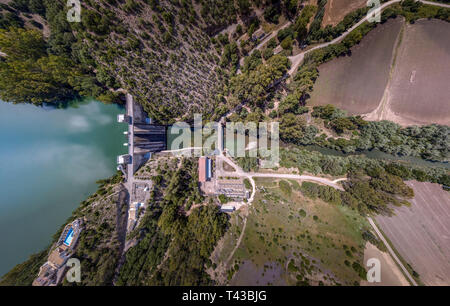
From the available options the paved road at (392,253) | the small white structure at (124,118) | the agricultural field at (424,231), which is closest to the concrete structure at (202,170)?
the small white structure at (124,118)

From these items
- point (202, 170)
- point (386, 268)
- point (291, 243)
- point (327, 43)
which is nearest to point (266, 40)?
point (327, 43)

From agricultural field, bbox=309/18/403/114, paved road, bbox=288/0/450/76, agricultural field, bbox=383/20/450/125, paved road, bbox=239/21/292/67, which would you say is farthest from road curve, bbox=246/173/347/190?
paved road, bbox=239/21/292/67

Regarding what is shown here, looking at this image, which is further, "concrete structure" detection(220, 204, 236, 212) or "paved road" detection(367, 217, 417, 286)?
"concrete structure" detection(220, 204, 236, 212)

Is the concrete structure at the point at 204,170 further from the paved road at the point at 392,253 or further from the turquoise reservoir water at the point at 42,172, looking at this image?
the paved road at the point at 392,253

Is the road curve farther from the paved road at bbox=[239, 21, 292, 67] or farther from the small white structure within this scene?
the small white structure

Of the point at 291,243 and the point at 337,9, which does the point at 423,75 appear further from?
the point at 291,243

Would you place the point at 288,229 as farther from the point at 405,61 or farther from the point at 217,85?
the point at 405,61
